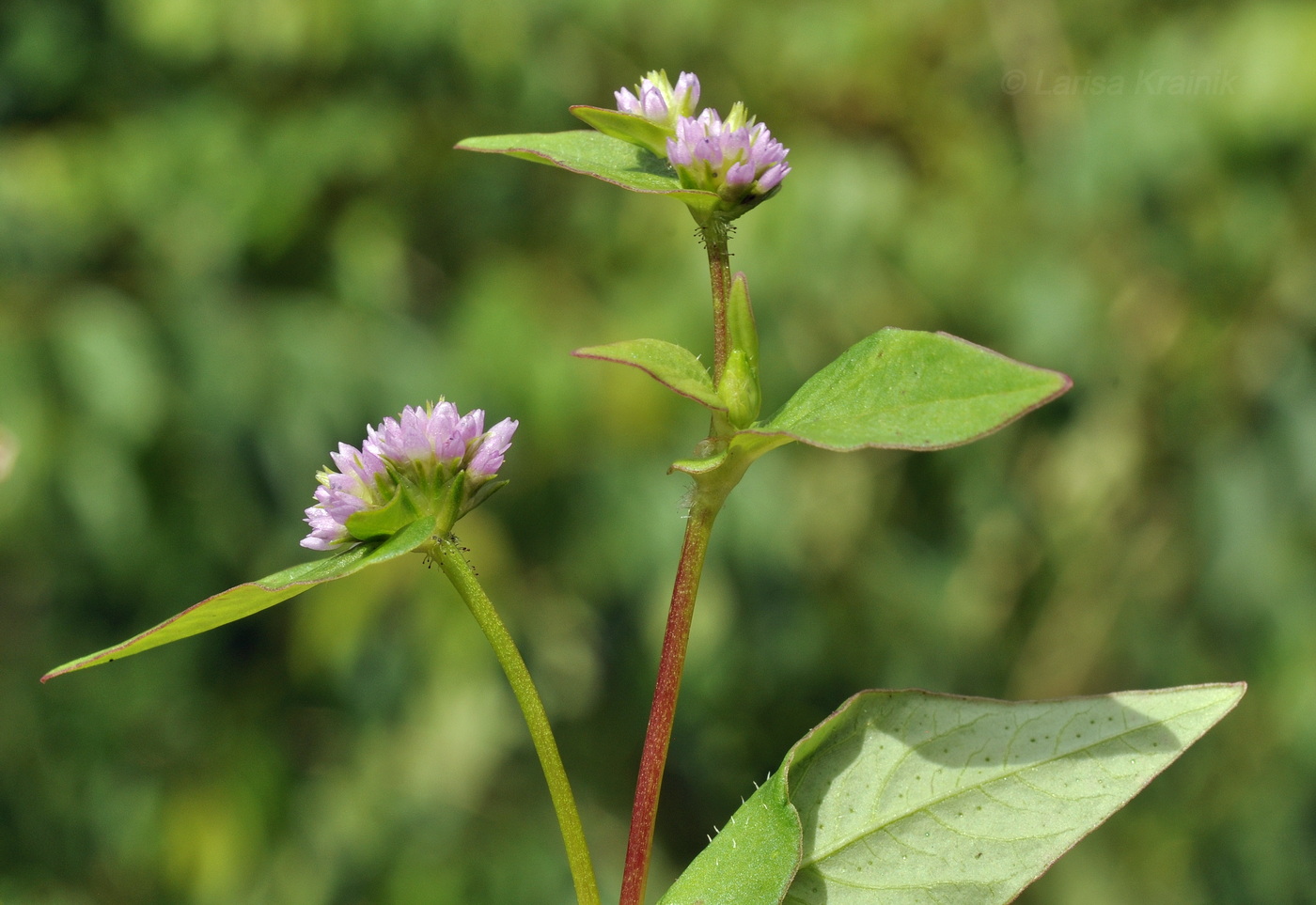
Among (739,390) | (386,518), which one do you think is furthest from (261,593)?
(739,390)

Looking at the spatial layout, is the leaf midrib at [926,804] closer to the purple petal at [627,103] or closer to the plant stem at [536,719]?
the plant stem at [536,719]

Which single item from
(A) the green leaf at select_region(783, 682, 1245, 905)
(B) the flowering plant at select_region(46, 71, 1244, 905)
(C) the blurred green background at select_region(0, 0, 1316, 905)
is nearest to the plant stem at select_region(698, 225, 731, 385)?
(B) the flowering plant at select_region(46, 71, 1244, 905)

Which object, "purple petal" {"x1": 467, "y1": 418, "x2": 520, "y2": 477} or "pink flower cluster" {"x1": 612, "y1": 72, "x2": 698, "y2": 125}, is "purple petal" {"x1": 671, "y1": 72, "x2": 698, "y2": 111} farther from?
"purple petal" {"x1": 467, "y1": 418, "x2": 520, "y2": 477}

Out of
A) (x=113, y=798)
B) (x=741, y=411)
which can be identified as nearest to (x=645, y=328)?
(x=113, y=798)

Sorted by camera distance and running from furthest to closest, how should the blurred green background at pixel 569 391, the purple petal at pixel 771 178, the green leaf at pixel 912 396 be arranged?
1. the blurred green background at pixel 569 391
2. the purple petal at pixel 771 178
3. the green leaf at pixel 912 396

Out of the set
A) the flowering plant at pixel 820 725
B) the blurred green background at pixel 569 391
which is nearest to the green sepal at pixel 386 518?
the flowering plant at pixel 820 725

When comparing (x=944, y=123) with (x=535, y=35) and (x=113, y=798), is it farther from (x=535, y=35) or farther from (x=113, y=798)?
(x=113, y=798)

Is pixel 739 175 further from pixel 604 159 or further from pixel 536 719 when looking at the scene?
pixel 536 719
